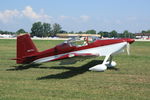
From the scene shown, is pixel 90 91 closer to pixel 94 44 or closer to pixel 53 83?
pixel 53 83

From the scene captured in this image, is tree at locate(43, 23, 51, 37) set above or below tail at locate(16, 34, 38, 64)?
above

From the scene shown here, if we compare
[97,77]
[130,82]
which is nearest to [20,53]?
[97,77]

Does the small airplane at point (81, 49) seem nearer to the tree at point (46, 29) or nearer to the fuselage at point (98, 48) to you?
the fuselage at point (98, 48)

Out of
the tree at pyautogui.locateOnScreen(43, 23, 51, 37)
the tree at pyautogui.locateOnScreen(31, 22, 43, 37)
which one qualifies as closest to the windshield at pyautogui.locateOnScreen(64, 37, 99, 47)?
the tree at pyautogui.locateOnScreen(43, 23, 51, 37)

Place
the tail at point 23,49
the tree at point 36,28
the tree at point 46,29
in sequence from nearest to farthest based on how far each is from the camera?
1. the tail at point 23,49
2. the tree at point 36,28
3. the tree at point 46,29

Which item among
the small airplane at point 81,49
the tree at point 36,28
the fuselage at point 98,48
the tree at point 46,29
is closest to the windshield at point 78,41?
the small airplane at point 81,49

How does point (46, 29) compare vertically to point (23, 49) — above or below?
above

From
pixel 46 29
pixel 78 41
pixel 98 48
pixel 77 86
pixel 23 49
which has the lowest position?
pixel 77 86

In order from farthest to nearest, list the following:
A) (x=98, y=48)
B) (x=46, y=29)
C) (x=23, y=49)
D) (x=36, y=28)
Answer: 1. (x=46, y=29)
2. (x=36, y=28)
3. (x=23, y=49)
4. (x=98, y=48)

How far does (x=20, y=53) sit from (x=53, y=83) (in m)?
4.09

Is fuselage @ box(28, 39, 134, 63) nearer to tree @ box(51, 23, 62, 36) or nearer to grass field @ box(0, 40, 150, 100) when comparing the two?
grass field @ box(0, 40, 150, 100)

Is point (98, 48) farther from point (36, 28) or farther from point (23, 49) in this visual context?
point (36, 28)

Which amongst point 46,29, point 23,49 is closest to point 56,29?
point 46,29

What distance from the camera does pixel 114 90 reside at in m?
6.65
